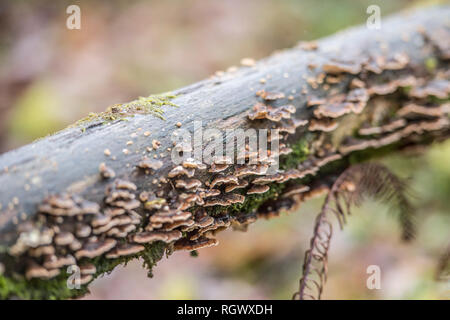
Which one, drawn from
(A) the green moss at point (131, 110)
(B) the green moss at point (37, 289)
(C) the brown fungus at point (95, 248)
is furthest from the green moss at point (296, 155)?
(B) the green moss at point (37, 289)

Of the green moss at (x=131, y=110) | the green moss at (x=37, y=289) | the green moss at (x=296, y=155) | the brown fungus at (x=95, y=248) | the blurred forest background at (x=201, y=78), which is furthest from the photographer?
the blurred forest background at (x=201, y=78)

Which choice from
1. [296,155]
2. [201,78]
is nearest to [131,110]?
[296,155]

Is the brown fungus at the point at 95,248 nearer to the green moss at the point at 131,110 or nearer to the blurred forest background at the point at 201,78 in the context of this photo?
the green moss at the point at 131,110

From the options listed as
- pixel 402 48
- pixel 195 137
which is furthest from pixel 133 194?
pixel 402 48

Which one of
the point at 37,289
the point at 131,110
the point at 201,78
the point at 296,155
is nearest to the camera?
the point at 37,289

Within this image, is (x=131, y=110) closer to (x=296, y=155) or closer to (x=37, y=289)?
(x=37, y=289)

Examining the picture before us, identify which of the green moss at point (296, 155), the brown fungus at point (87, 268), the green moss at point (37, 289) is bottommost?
the green moss at point (37, 289)
